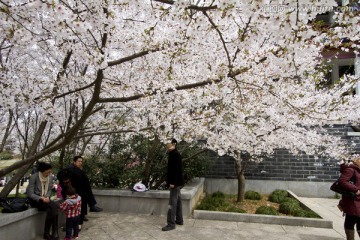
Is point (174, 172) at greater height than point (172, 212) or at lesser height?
greater

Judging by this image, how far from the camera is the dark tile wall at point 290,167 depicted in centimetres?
994

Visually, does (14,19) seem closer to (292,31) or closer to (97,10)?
(97,10)

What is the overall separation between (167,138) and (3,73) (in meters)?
3.45

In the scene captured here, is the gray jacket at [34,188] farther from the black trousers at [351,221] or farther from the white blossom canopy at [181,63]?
the black trousers at [351,221]

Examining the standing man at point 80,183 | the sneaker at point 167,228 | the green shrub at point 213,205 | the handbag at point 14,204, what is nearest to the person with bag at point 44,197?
the handbag at point 14,204

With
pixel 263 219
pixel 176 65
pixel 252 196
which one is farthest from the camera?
pixel 252 196

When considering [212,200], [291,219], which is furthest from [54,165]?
[291,219]

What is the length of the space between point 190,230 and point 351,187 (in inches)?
129

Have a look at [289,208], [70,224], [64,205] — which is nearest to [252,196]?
[289,208]

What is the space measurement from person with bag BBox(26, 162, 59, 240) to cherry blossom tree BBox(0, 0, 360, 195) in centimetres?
65

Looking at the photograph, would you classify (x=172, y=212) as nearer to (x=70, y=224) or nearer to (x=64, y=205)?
(x=70, y=224)

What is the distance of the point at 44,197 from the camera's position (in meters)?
5.20

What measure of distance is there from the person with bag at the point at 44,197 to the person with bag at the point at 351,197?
5.41 metres

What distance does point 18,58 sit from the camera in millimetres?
6832
